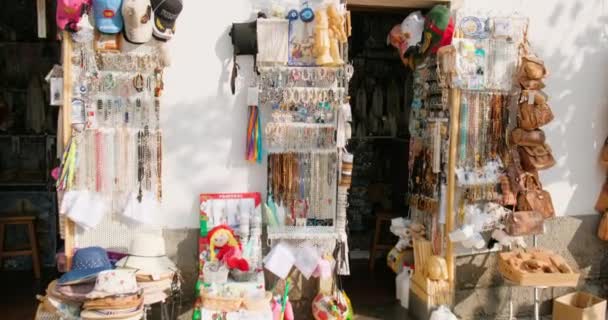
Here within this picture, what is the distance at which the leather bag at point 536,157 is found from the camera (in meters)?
5.14

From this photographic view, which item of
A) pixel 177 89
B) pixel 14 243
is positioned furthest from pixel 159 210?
pixel 14 243

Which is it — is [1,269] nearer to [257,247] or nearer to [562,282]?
[257,247]

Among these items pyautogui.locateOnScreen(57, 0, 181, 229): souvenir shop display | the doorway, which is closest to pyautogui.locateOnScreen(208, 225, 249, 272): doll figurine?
pyautogui.locateOnScreen(57, 0, 181, 229): souvenir shop display

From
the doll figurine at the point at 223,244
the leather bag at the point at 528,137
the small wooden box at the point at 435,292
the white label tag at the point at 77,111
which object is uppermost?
the white label tag at the point at 77,111

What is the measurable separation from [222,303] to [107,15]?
90.6 inches

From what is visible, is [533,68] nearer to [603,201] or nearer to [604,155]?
[604,155]

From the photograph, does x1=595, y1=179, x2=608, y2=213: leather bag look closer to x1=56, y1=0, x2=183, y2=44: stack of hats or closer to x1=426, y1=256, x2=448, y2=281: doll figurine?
x1=426, y1=256, x2=448, y2=281: doll figurine

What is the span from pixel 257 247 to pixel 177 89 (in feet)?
4.65

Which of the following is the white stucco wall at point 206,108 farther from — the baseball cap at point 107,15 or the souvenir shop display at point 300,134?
the baseball cap at point 107,15

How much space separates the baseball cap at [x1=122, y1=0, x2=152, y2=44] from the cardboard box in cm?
423

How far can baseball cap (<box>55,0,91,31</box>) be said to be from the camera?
4297 millimetres

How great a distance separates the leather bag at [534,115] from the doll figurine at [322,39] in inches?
68.7

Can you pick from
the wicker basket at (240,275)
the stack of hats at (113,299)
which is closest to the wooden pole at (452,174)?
the wicker basket at (240,275)

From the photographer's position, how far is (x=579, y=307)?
5.34 m
